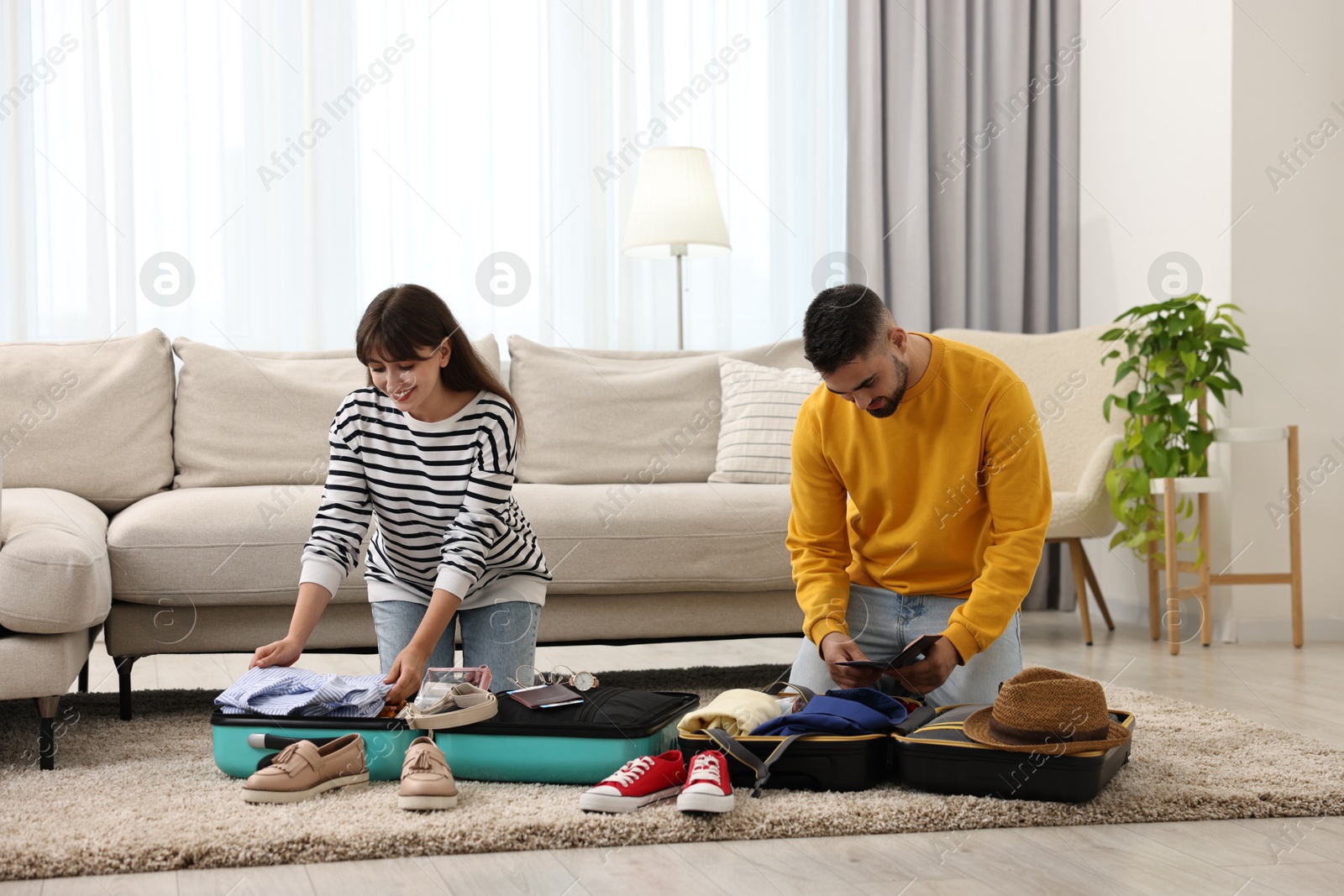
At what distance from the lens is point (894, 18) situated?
13.0 ft

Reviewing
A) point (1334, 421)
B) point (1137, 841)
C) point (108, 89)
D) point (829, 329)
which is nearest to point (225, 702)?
point (829, 329)

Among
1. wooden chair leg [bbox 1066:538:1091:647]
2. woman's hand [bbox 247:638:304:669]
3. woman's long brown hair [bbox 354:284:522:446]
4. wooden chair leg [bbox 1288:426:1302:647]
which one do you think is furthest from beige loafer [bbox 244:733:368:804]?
wooden chair leg [bbox 1288:426:1302:647]

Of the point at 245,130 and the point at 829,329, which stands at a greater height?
the point at 245,130

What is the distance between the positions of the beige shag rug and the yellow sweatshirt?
0.30 meters

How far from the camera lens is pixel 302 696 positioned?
1700 millimetres

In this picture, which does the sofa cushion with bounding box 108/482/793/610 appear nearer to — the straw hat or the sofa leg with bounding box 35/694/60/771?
the sofa leg with bounding box 35/694/60/771

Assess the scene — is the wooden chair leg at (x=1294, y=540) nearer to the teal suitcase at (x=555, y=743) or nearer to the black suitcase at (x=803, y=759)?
the black suitcase at (x=803, y=759)

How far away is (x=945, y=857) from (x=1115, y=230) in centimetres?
299

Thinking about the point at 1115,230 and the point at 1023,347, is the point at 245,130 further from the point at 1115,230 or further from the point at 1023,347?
the point at 1115,230

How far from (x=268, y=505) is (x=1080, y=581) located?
2227 millimetres

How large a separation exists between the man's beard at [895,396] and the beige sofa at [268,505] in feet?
2.58

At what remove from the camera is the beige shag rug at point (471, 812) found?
1.36 meters

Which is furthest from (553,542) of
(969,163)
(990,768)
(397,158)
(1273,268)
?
(969,163)

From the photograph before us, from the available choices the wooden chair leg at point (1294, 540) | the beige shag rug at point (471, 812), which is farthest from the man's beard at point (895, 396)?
the wooden chair leg at point (1294, 540)
